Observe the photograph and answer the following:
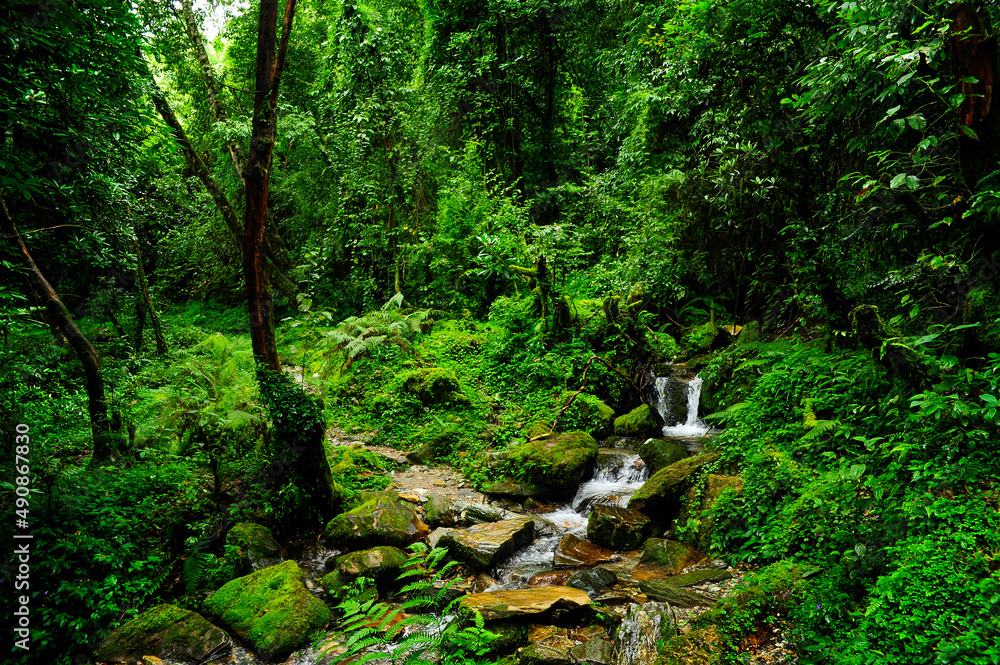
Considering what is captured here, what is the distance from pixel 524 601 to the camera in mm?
5273

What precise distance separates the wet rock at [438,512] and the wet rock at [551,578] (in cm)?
166

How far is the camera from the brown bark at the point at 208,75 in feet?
44.7

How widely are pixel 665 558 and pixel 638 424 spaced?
368 centimetres

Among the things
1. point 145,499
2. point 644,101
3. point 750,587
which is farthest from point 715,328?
point 145,499

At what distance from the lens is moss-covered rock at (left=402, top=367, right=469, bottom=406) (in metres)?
10.7

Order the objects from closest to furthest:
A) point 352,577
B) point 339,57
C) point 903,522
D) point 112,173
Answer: point 903,522 < point 352,577 < point 112,173 < point 339,57

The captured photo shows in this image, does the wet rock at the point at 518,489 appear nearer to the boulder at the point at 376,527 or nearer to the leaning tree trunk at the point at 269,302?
the boulder at the point at 376,527

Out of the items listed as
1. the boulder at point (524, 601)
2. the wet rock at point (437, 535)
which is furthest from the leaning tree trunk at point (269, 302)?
the boulder at point (524, 601)

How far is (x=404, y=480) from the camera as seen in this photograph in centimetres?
866

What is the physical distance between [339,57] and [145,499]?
13753mm

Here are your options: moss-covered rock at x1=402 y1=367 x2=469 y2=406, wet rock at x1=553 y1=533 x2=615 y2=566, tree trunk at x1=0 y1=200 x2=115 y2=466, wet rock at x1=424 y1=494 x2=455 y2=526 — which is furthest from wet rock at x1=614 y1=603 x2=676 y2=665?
moss-covered rock at x1=402 y1=367 x2=469 y2=406

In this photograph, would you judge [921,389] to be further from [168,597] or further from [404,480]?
[168,597]

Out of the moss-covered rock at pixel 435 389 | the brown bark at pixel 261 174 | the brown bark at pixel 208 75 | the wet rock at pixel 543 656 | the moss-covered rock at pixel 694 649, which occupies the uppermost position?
the brown bark at pixel 208 75

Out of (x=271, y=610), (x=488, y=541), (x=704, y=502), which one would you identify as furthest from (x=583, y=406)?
(x=271, y=610)
